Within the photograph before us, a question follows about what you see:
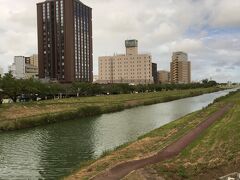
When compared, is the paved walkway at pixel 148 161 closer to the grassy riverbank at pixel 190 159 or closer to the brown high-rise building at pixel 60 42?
the grassy riverbank at pixel 190 159

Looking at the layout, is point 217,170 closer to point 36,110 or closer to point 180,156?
point 180,156

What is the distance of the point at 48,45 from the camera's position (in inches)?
7805

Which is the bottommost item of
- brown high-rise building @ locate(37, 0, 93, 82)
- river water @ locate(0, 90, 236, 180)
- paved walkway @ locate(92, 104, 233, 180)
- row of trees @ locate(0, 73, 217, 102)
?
river water @ locate(0, 90, 236, 180)

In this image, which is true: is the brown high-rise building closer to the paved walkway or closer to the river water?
→ the river water

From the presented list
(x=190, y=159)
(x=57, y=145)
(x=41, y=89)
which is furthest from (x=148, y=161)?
(x=41, y=89)

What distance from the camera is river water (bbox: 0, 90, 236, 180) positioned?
2859cm

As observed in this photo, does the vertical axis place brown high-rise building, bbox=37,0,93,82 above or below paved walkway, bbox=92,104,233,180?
above

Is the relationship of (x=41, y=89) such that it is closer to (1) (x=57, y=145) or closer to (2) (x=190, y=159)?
(1) (x=57, y=145)

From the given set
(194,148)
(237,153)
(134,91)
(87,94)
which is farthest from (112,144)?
(134,91)

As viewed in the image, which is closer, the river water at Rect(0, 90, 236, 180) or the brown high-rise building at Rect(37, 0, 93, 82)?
the river water at Rect(0, 90, 236, 180)

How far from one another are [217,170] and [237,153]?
158 inches

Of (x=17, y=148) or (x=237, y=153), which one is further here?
(x=17, y=148)

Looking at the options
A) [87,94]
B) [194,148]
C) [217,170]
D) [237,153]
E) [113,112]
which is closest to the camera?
[217,170]

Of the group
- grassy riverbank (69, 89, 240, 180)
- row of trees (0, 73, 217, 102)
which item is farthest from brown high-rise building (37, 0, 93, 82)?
grassy riverbank (69, 89, 240, 180)
